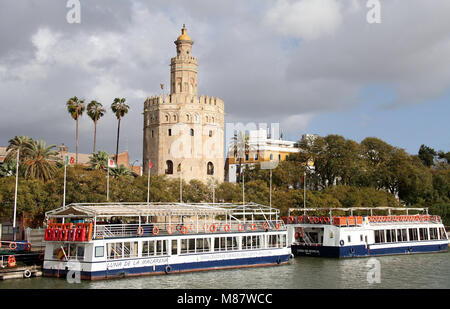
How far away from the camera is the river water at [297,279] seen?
109ft

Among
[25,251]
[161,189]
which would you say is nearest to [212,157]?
[161,189]

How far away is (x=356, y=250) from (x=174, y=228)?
17675mm

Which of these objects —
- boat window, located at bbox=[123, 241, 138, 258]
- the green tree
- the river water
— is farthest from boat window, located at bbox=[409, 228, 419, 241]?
the green tree

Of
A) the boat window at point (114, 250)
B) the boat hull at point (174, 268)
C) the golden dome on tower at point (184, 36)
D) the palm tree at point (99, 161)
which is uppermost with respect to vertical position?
the golden dome on tower at point (184, 36)

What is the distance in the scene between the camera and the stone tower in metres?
75.9

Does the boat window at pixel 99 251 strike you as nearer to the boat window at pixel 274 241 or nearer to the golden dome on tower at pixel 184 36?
the boat window at pixel 274 241

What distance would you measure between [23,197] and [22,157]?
11.2 metres

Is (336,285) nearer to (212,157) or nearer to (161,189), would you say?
(161,189)

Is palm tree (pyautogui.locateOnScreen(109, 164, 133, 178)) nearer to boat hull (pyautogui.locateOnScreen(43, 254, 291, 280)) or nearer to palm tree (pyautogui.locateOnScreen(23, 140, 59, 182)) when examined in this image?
palm tree (pyautogui.locateOnScreen(23, 140, 59, 182))

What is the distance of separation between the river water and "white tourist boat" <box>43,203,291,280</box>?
0.84 meters

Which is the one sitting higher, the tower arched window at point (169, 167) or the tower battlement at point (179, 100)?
the tower battlement at point (179, 100)

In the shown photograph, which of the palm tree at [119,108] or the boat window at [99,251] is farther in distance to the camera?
the palm tree at [119,108]

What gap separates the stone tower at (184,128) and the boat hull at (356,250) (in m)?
28.1

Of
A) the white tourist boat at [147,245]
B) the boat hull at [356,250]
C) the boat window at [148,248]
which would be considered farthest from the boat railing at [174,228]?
the boat hull at [356,250]
